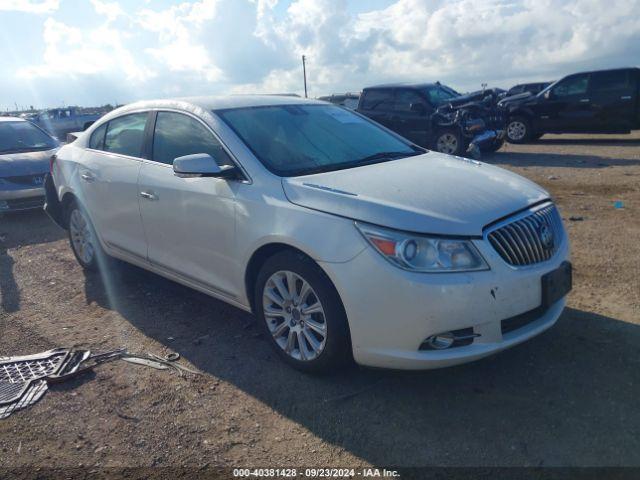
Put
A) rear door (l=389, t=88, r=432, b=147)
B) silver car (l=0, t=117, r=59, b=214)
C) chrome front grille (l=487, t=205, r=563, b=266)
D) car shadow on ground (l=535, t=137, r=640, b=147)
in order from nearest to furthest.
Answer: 1. chrome front grille (l=487, t=205, r=563, b=266)
2. silver car (l=0, t=117, r=59, b=214)
3. rear door (l=389, t=88, r=432, b=147)
4. car shadow on ground (l=535, t=137, r=640, b=147)

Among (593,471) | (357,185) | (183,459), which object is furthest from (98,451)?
(593,471)

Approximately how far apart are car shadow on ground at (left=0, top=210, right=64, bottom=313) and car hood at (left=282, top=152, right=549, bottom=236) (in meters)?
3.37

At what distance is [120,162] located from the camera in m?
4.71

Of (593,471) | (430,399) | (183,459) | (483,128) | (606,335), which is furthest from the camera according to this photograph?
(483,128)

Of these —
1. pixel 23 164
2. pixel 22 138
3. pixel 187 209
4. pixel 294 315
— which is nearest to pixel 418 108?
pixel 22 138

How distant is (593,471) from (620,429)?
1.29 feet

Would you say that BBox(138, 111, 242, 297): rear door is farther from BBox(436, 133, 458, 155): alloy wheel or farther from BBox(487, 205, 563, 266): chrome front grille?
BBox(436, 133, 458, 155): alloy wheel

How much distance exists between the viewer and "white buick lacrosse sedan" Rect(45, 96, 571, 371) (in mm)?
2889

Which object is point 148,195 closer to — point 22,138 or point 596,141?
point 22,138

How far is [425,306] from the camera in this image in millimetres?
2809

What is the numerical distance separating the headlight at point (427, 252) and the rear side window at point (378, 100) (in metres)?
11.3

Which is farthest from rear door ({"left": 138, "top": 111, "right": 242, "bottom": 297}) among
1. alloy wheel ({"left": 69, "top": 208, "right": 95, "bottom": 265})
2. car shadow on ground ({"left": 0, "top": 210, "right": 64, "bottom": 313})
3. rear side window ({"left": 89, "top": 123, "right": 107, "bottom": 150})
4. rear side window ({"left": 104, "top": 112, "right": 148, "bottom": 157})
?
car shadow on ground ({"left": 0, "top": 210, "right": 64, "bottom": 313})

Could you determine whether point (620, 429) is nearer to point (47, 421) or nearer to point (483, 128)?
point (47, 421)

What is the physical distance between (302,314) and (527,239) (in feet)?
4.53
